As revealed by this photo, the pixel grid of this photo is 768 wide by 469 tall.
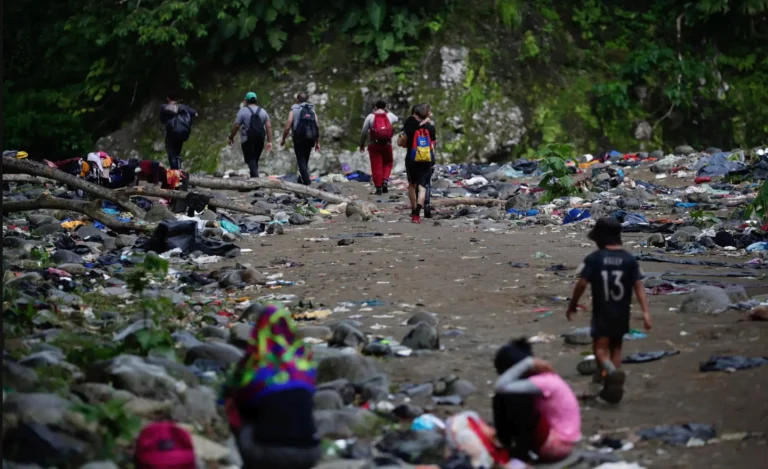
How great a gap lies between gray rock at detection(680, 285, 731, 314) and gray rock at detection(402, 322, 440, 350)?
1854 millimetres

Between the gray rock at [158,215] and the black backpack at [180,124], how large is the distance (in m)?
4.88

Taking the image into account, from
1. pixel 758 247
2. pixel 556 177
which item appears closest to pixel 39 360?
pixel 758 247

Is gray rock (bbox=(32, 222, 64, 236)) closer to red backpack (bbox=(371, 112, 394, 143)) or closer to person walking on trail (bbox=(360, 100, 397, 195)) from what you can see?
person walking on trail (bbox=(360, 100, 397, 195))

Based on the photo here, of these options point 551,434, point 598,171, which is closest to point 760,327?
point 551,434

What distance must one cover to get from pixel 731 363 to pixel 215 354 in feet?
8.99

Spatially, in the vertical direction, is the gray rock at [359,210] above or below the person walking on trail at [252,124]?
below

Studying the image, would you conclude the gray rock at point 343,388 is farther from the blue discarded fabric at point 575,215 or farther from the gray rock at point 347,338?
the blue discarded fabric at point 575,215

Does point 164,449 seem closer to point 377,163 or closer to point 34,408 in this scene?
point 34,408

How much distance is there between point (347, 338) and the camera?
20.9 ft

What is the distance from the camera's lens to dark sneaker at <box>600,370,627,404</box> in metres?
5.12

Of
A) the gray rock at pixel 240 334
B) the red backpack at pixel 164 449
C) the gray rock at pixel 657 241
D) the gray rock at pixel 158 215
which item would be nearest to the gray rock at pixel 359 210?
the gray rock at pixel 158 215

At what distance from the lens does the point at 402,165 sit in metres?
20.7

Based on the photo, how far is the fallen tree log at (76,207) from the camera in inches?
372

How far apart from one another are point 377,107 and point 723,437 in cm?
1120
